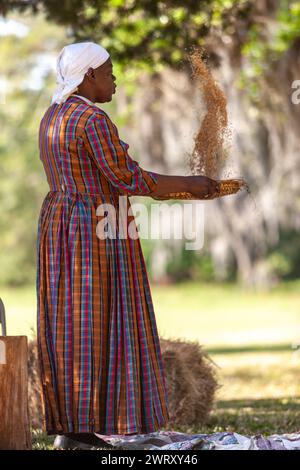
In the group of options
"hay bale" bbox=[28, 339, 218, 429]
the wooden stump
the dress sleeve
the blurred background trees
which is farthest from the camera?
the blurred background trees

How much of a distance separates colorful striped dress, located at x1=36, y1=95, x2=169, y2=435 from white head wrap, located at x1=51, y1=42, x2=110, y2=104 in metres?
0.05

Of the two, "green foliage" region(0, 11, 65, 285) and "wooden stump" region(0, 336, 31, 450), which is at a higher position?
"green foliage" region(0, 11, 65, 285)

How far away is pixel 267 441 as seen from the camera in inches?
170

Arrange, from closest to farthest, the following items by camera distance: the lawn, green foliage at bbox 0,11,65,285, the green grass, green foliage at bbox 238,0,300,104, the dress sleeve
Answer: the dress sleeve → the lawn → green foliage at bbox 238,0,300,104 → the green grass → green foliage at bbox 0,11,65,285

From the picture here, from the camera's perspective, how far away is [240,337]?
14.6 metres

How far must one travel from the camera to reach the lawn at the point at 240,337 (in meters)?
6.46

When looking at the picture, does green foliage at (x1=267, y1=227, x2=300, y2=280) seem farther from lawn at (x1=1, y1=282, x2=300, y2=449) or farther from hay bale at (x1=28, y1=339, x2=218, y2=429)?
hay bale at (x1=28, y1=339, x2=218, y2=429)

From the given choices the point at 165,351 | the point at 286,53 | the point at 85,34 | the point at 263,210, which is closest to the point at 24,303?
the point at 263,210

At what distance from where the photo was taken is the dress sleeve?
14.6 ft

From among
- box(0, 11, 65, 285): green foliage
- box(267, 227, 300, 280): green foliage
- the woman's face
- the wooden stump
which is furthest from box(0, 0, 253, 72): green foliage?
box(0, 11, 65, 285): green foliage

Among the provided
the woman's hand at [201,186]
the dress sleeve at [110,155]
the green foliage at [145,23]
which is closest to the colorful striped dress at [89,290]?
the dress sleeve at [110,155]

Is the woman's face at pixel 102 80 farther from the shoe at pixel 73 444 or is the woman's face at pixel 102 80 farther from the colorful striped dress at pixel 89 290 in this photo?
the shoe at pixel 73 444

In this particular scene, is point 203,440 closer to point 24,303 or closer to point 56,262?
point 56,262

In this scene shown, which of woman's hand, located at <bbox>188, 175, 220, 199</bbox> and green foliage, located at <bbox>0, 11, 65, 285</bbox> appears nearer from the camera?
woman's hand, located at <bbox>188, 175, 220, 199</bbox>
